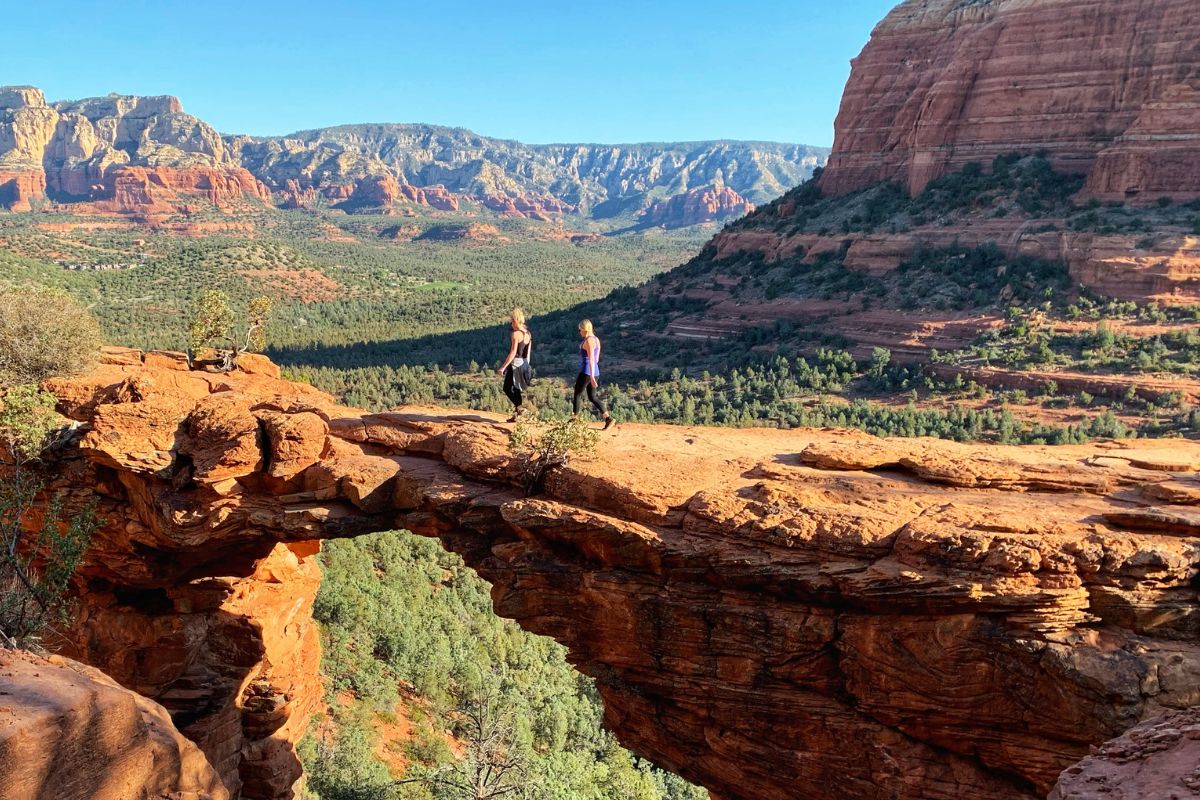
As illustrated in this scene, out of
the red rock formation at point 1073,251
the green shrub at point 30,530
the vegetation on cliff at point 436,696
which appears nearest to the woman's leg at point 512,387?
the green shrub at point 30,530

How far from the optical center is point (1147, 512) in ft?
27.5

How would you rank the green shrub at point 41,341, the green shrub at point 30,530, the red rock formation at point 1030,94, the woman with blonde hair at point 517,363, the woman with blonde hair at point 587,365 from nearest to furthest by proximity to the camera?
the green shrub at point 30,530, the woman with blonde hair at point 587,365, the woman with blonde hair at point 517,363, the green shrub at point 41,341, the red rock formation at point 1030,94

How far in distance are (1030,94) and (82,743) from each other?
62031mm

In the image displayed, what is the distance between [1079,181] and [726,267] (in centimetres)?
2514

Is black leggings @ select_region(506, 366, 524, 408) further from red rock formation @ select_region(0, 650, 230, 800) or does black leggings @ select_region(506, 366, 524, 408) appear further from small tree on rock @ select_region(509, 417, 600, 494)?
red rock formation @ select_region(0, 650, 230, 800)

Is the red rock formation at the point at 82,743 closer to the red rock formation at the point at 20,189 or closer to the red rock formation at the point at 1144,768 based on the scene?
the red rock formation at the point at 1144,768

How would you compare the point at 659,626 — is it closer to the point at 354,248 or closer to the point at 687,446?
the point at 687,446

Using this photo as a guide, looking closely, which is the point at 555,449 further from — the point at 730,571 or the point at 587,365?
the point at 730,571

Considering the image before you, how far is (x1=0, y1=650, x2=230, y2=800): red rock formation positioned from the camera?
22.4 feet

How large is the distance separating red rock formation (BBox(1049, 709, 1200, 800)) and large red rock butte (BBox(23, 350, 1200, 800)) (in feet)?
5.56

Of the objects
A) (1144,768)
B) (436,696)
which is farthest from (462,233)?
(1144,768)

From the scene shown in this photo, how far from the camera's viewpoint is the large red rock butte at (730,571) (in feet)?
25.8

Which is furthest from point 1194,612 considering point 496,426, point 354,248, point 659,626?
point 354,248

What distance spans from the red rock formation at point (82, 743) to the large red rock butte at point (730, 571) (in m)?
4.05
